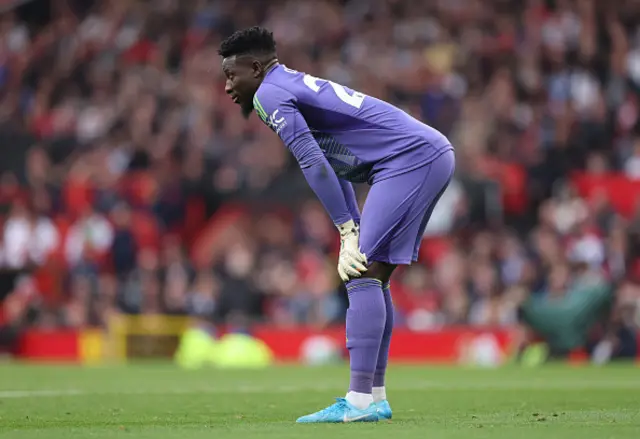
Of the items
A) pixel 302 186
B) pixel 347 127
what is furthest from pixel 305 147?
pixel 302 186

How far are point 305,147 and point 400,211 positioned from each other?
0.61 metres

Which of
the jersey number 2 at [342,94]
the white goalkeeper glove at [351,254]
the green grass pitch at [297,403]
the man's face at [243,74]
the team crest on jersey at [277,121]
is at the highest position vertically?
the man's face at [243,74]

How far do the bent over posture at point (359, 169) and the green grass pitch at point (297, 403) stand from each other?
38 centimetres

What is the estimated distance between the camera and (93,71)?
23062 mm

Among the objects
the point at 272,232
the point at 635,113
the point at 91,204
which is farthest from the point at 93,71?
the point at 635,113

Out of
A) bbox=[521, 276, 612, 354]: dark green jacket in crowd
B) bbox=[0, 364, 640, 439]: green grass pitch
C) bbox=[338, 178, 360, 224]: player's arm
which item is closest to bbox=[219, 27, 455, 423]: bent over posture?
bbox=[338, 178, 360, 224]: player's arm

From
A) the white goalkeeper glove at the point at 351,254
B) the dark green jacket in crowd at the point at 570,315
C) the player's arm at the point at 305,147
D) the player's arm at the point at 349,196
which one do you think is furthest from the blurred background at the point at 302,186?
the player's arm at the point at 305,147

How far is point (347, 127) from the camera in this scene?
7.16 metres

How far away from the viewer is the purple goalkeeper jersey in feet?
23.0

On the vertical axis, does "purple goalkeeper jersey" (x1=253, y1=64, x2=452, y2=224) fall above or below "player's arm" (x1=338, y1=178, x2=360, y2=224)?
above

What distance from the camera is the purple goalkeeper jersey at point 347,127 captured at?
23.0 ft

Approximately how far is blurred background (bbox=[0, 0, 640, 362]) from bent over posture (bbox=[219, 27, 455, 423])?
31.5 ft

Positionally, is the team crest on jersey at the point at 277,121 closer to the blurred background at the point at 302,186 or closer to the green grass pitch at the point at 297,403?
the green grass pitch at the point at 297,403

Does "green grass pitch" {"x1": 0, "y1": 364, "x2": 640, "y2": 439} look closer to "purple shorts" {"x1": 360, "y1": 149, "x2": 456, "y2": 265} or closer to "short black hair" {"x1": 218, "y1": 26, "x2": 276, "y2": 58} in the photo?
"purple shorts" {"x1": 360, "y1": 149, "x2": 456, "y2": 265}
